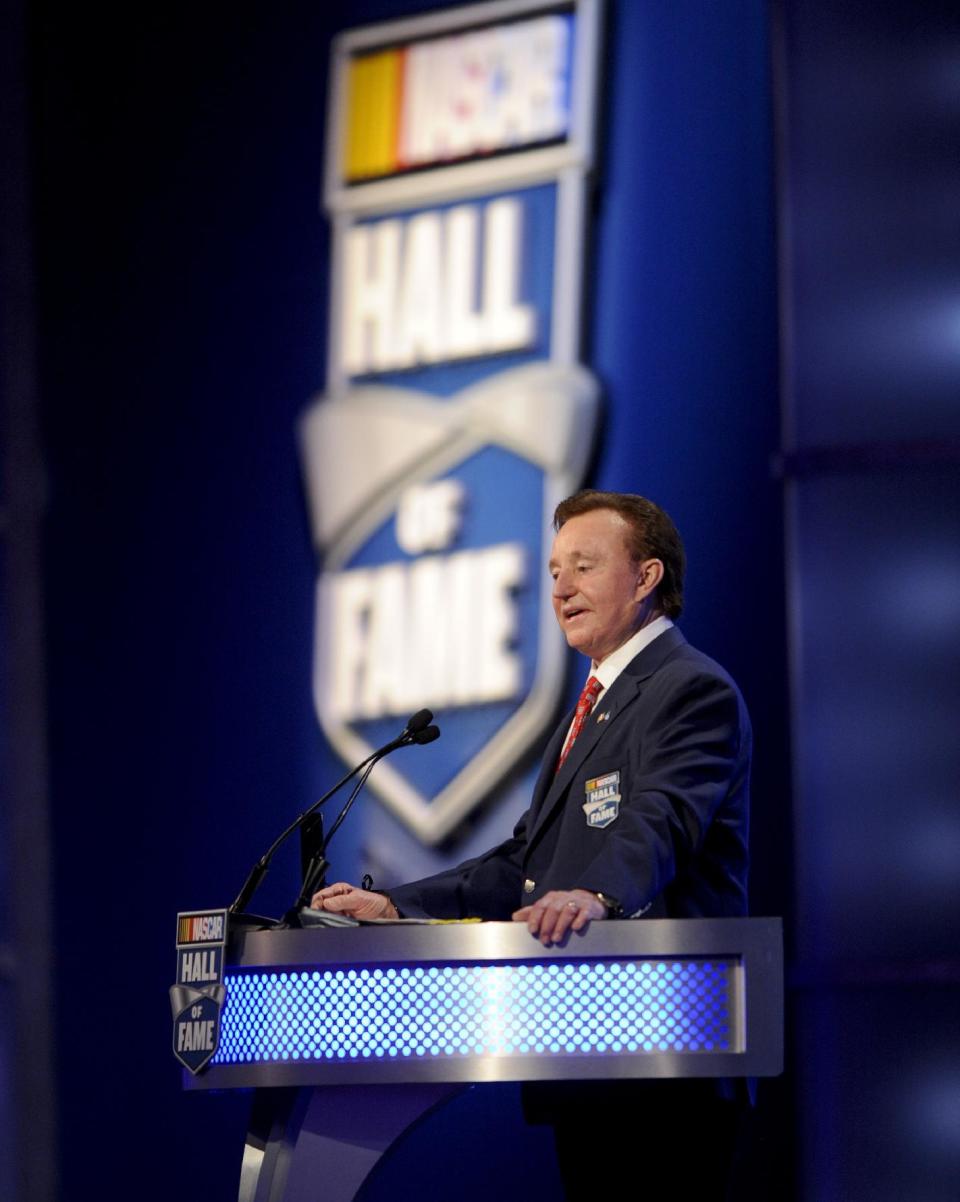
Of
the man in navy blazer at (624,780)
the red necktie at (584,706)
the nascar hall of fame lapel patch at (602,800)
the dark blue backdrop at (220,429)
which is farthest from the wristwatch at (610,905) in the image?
the dark blue backdrop at (220,429)

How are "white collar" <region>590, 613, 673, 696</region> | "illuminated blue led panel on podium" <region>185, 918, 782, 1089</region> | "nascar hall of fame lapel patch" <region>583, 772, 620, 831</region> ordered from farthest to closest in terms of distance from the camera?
"white collar" <region>590, 613, 673, 696</region> < "nascar hall of fame lapel patch" <region>583, 772, 620, 831</region> < "illuminated blue led panel on podium" <region>185, 918, 782, 1089</region>

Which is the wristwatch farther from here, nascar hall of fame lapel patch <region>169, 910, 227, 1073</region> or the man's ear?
the man's ear

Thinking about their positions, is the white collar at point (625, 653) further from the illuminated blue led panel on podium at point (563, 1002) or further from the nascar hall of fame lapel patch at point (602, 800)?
the illuminated blue led panel on podium at point (563, 1002)

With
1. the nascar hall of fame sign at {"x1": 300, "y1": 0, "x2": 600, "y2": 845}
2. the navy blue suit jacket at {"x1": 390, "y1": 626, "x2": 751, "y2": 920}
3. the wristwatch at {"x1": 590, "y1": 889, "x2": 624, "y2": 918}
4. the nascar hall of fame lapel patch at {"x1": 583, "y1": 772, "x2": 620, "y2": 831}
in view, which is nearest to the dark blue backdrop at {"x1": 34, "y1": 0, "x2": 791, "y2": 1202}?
the nascar hall of fame sign at {"x1": 300, "y1": 0, "x2": 600, "y2": 845}

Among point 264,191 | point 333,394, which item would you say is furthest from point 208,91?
point 333,394

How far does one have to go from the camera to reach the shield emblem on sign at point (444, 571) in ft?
13.4

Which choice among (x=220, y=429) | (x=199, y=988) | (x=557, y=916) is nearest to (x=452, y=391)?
(x=220, y=429)

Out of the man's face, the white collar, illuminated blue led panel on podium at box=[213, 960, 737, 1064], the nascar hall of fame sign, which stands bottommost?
illuminated blue led panel on podium at box=[213, 960, 737, 1064]

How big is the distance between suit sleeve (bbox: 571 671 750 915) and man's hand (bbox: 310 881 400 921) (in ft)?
0.97

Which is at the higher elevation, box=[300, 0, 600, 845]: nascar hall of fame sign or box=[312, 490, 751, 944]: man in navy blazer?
box=[300, 0, 600, 845]: nascar hall of fame sign

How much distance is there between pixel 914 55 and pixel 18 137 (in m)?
2.43

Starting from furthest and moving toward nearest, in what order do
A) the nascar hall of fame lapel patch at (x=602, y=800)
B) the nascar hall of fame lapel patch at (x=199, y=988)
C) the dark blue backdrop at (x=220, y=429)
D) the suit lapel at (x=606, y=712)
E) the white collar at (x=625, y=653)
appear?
1. the dark blue backdrop at (x=220, y=429)
2. the white collar at (x=625, y=653)
3. the suit lapel at (x=606, y=712)
4. the nascar hall of fame lapel patch at (x=602, y=800)
5. the nascar hall of fame lapel patch at (x=199, y=988)

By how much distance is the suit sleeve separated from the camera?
7.37 ft

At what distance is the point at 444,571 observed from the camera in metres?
4.21
